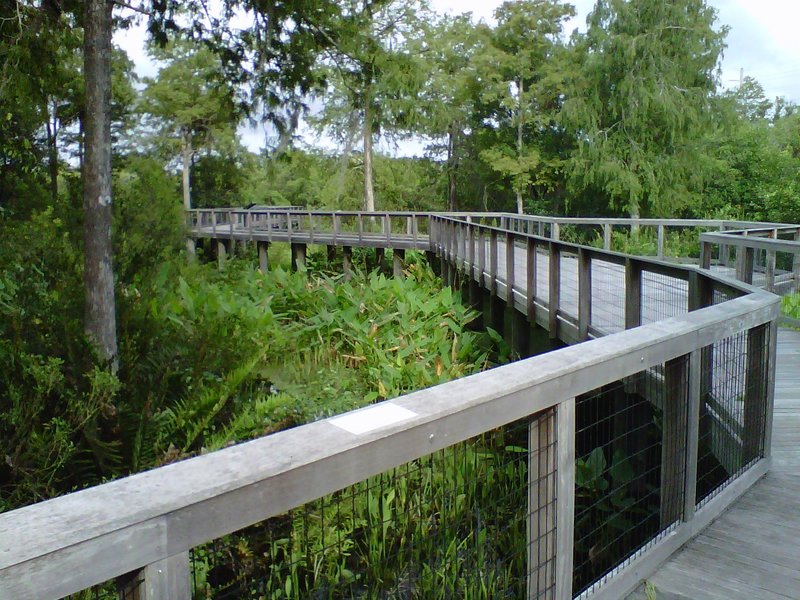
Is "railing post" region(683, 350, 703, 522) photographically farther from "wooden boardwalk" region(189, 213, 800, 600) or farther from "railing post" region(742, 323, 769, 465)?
"railing post" region(742, 323, 769, 465)

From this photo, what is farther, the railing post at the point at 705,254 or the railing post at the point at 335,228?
the railing post at the point at 335,228

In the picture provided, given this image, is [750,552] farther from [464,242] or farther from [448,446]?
[464,242]

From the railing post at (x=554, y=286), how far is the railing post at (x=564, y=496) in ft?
20.3

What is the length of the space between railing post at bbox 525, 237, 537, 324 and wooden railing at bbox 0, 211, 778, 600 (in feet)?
13.4

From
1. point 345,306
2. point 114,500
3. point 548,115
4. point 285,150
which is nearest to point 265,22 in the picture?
point 285,150

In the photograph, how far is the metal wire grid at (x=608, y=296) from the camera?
282 inches

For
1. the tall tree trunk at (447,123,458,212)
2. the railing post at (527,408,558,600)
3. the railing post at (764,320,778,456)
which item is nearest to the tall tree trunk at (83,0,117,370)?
the railing post at (764,320,778,456)

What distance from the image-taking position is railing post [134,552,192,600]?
1.48 m

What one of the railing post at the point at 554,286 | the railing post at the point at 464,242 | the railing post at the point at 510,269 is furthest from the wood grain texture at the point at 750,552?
the railing post at the point at 464,242

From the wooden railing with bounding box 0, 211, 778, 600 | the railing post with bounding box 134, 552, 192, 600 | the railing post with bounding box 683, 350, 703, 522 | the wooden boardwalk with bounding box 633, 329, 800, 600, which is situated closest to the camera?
the wooden railing with bounding box 0, 211, 778, 600

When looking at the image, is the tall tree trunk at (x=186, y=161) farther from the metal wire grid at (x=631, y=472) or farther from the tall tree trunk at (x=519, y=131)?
the metal wire grid at (x=631, y=472)

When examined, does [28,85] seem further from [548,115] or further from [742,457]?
[548,115]

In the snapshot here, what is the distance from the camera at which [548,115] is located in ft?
148

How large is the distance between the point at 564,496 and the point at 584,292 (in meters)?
5.22
